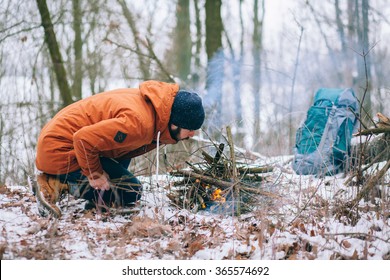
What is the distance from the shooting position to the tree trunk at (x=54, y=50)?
6594 millimetres

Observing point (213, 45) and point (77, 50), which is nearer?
point (213, 45)

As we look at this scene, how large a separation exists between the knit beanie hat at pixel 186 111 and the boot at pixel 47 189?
1.07m

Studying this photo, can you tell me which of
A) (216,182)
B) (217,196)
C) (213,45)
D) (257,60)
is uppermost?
(213,45)

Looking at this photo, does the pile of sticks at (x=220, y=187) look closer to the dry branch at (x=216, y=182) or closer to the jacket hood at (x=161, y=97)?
the dry branch at (x=216, y=182)

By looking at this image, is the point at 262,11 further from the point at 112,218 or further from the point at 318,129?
the point at 112,218

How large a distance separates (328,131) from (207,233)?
2.47 m

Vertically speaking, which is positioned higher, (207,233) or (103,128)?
(103,128)

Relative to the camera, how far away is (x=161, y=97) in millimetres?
3084

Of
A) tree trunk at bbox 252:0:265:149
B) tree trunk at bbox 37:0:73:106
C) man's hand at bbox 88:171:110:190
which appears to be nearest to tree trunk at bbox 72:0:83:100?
tree trunk at bbox 37:0:73:106

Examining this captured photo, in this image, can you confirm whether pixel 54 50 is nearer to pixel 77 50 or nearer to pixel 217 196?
pixel 77 50

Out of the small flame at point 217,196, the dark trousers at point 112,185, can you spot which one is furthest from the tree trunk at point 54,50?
the small flame at point 217,196

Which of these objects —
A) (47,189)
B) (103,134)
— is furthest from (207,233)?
(47,189)

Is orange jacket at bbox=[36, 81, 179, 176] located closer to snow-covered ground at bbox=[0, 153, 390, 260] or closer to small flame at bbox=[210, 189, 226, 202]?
snow-covered ground at bbox=[0, 153, 390, 260]
